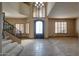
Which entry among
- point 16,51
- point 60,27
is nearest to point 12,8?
point 16,51

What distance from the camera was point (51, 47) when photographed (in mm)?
2375

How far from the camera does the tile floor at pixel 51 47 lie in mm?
2338

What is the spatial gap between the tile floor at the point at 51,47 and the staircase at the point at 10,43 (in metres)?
0.08

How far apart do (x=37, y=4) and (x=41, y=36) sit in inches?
19.9

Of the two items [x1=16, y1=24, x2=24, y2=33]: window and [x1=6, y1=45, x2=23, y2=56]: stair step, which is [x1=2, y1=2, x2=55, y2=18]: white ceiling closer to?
[x1=16, y1=24, x2=24, y2=33]: window

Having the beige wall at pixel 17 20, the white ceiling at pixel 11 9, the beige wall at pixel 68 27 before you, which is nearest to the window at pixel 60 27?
the beige wall at pixel 68 27

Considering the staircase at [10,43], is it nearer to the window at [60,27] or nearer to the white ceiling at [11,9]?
the white ceiling at [11,9]

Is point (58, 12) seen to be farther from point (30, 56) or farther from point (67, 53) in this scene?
point (30, 56)

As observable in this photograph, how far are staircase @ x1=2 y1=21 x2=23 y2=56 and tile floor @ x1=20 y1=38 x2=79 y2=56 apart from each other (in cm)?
8

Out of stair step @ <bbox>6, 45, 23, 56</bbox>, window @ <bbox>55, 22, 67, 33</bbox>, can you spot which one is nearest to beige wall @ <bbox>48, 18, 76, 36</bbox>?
window @ <bbox>55, 22, 67, 33</bbox>

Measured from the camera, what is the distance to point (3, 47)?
2.31 m

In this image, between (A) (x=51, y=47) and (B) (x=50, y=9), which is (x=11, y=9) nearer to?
(B) (x=50, y=9)

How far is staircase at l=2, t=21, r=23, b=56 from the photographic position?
7.61 ft

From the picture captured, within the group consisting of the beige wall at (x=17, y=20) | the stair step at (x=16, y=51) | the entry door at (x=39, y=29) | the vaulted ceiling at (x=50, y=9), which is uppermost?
the vaulted ceiling at (x=50, y=9)
